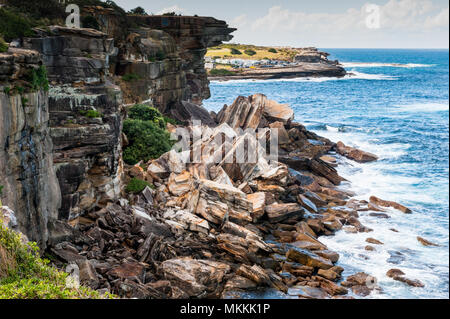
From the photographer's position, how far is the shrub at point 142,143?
91.5 ft

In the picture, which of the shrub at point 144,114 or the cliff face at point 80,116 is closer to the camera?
the cliff face at point 80,116

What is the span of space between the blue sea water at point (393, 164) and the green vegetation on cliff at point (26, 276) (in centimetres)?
1323

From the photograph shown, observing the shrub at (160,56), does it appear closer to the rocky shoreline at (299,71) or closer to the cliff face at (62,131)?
the cliff face at (62,131)

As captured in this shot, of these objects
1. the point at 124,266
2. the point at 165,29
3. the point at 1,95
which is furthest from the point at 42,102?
the point at 165,29

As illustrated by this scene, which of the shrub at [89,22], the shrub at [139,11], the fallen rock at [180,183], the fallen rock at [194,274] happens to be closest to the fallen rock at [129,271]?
the fallen rock at [194,274]

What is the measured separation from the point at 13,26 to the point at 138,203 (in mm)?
9669

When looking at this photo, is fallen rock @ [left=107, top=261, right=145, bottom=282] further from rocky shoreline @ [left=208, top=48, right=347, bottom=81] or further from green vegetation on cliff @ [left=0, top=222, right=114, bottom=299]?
rocky shoreline @ [left=208, top=48, right=347, bottom=81]

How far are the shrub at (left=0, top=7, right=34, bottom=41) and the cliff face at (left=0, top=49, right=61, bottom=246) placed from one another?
5039 millimetres

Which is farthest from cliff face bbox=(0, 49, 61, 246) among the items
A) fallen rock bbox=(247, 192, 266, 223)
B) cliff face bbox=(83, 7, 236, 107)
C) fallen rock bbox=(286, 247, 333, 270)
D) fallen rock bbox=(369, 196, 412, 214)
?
cliff face bbox=(83, 7, 236, 107)

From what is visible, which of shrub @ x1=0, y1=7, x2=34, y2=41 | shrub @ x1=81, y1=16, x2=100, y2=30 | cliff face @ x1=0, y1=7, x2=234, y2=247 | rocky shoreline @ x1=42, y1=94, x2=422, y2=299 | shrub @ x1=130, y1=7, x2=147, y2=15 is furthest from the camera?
shrub @ x1=130, y1=7, x2=147, y2=15

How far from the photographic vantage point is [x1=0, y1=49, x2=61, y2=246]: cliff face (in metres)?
12.2

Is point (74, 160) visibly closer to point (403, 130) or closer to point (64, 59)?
point (64, 59)

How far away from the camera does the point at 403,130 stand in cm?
5316

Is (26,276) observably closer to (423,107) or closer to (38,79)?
(38,79)
